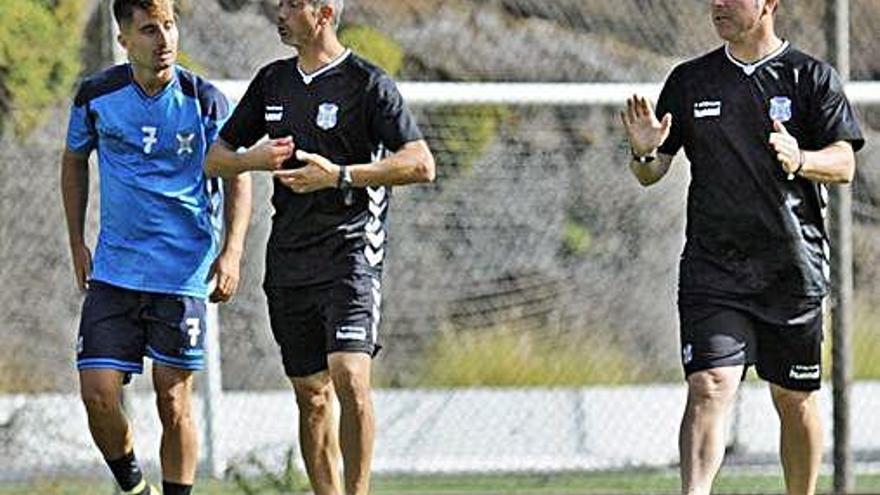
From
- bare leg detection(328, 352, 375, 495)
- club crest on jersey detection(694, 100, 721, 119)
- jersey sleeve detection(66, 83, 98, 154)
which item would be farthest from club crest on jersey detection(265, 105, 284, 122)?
club crest on jersey detection(694, 100, 721, 119)

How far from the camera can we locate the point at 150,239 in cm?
930

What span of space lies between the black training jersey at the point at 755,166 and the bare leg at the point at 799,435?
0.46 metres

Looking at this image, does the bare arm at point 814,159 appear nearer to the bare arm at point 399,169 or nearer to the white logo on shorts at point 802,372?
the white logo on shorts at point 802,372

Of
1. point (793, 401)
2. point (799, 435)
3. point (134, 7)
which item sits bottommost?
point (799, 435)

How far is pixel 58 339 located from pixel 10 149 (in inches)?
44.1

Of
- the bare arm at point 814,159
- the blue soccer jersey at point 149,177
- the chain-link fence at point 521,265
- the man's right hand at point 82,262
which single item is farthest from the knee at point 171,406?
the chain-link fence at point 521,265

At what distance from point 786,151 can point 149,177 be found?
8.50 feet

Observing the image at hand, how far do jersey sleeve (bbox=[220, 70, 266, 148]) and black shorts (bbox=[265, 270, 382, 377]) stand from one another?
2.03ft

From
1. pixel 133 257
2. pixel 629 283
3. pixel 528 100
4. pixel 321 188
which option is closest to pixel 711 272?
pixel 321 188

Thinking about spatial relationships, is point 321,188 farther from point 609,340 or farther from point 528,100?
point 609,340

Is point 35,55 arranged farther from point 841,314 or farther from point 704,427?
point 704,427

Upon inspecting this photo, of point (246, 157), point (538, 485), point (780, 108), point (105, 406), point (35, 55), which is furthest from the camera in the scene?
point (538, 485)

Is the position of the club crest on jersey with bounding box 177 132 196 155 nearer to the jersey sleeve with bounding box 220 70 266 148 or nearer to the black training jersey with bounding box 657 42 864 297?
the jersey sleeve with bounding box 220 70 266 148

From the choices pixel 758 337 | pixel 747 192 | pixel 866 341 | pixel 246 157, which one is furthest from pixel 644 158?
pixel 866 341
